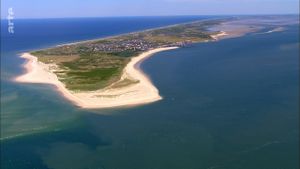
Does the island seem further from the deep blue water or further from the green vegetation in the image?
the deep blue water

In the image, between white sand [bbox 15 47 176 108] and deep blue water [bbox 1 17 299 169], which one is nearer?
deep blue water [bbox 1 17 299 169]

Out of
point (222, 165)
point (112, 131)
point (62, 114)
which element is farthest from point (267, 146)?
point (62, 114)

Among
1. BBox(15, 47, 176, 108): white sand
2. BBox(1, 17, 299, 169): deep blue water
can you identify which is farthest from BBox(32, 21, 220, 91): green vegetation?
BBox(1, 17, 299, 169): deep blue water

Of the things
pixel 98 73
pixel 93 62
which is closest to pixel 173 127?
pixel 98 73

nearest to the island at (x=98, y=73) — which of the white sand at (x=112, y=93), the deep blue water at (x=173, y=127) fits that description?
the white sand at (x=112, y=93)

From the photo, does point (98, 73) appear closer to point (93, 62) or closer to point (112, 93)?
point (93, 62)

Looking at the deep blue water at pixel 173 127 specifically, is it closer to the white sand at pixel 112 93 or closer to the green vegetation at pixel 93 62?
the white sand at pixel 112 93

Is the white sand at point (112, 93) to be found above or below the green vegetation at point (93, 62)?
below

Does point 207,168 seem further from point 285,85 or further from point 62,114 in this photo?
point 285,85
